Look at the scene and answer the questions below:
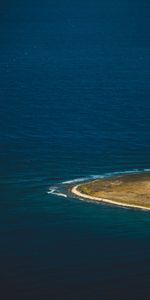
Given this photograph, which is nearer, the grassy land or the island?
the island

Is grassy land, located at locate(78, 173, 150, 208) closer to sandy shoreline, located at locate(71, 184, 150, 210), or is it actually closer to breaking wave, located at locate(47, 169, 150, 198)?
sandy shoreline, located at locate(71, 184, 150, 210)

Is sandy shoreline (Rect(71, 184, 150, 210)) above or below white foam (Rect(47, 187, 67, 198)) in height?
below

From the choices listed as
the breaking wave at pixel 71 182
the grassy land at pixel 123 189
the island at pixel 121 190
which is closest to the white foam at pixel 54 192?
the breaking wave at pixel 71 182

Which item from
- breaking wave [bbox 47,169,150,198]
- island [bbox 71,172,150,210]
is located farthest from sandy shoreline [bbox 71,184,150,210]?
→ breaking wave [bbox 47,169,150,198]

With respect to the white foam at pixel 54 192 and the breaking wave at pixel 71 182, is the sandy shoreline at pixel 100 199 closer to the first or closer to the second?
the breaking wave at pixel 71 182

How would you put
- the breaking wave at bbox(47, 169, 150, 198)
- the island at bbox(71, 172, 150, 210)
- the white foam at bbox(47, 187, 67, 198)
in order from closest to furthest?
the island at bbox(71, 172, 150, 210) → the white foam at bbox(47, 187, 67, 198) → the breaking wave at bbox(47, 169, 150, 198)

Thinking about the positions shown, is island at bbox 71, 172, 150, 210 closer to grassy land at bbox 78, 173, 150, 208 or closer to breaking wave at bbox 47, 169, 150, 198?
grassy land at bbox 78, 173, 150, 208

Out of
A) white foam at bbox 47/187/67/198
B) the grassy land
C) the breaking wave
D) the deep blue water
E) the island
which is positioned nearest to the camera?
the deep blue water

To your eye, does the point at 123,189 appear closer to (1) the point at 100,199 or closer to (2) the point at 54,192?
(1) the point at 100,199
